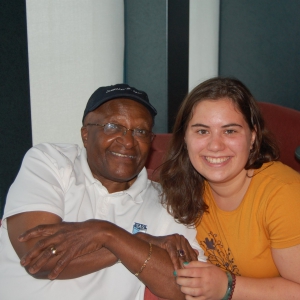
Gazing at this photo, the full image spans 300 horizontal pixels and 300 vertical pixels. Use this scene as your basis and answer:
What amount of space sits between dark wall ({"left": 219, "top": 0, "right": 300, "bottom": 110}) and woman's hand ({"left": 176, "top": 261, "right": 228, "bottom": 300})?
306cm

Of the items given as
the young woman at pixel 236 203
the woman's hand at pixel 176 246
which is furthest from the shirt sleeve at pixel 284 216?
the woman's hand at pixel 176 246

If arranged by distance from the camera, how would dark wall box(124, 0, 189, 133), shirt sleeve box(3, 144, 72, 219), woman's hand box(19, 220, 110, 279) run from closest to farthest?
woman's hand box(19, 220, 110, 279), shirt sleeve box(3, 144, 72, 219), dark wall box(124, 0, 189, 133)

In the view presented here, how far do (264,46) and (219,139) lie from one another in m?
2.97

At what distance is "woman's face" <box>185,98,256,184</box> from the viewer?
1608mm

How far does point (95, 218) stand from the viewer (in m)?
1.71

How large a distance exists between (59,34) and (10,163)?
107 centimetres

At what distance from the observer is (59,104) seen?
293 cm

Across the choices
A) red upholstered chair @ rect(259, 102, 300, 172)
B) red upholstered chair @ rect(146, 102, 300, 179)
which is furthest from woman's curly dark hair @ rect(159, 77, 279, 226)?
red upholstered chair @ rect(259, 102, 300, 172)

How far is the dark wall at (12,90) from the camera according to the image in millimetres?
2201

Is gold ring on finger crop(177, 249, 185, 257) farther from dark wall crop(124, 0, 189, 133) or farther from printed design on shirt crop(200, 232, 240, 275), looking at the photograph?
dark wall crop(124, 0, 189, 133)

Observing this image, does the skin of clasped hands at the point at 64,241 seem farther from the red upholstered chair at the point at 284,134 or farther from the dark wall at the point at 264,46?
the dark wall at the point at 264,46

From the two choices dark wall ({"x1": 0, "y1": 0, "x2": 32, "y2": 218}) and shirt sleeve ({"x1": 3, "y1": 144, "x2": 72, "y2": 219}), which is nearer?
shirt sleeve ({"x1": 3, "y1": 144, "x2": 72, "y2": 219})

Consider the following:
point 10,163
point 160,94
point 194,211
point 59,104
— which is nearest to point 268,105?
point 160,94

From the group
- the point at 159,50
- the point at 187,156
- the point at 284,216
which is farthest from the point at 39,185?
the point at 159,50
